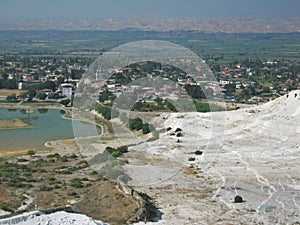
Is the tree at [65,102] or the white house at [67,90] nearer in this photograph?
the tree at [65,102]

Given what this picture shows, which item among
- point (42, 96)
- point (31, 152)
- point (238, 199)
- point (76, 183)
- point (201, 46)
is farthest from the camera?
point (201, 46)

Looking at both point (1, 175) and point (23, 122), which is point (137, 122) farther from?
point (1, 175)

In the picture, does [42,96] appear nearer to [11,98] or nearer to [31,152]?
[11,98]

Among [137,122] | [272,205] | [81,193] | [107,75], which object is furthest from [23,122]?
[272,205]

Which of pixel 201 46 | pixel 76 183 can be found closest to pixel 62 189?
pixel 76 183

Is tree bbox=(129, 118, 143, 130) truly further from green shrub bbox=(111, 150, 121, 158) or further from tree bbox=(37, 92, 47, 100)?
tree bbox=(37, 92, 47, 100)

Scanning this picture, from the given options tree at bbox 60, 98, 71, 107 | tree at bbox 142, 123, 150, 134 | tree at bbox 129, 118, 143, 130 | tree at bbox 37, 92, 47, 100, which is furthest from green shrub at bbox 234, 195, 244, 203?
tree at bbox 37, 92, 47, 100

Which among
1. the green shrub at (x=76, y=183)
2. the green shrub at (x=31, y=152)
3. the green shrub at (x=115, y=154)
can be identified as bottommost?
the green shrub at (x=31, y=152)

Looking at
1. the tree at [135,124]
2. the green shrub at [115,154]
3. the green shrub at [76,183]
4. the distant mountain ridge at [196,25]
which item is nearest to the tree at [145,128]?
the tree at [135,124]

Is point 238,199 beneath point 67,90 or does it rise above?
above

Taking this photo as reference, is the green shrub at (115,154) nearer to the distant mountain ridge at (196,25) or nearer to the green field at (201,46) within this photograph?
the green field at (201,46)

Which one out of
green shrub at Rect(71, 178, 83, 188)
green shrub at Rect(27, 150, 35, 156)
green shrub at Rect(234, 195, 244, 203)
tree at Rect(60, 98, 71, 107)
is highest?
green shrub at Rect(234, 195, 244, 203)

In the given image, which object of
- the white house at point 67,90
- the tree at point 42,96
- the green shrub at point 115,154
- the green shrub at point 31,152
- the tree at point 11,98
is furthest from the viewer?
the white house at point 67,90
